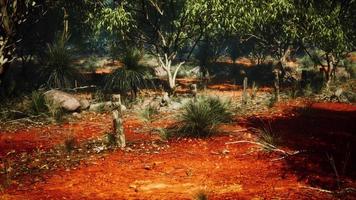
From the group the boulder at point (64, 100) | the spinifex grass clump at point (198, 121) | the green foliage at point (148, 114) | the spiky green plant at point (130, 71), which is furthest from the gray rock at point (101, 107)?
the spinifex grass clump at point (198, 121)

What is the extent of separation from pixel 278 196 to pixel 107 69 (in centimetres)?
3455

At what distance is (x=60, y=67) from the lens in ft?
57.6

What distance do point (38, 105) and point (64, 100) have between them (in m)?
1.13

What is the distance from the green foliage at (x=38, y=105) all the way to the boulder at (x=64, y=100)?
0.39 m

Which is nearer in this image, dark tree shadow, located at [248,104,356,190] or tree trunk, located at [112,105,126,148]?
dark tree shadow, located at [248,104,356,190]

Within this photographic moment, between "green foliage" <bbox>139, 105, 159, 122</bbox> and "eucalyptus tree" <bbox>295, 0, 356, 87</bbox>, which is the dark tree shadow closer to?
"green foliage" <bbox>139, 105, 159, 122</bbox>

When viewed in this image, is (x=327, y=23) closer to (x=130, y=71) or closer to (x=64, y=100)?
(x=130, y=71)

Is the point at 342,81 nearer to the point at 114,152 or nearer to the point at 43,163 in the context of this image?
the point at 114,152

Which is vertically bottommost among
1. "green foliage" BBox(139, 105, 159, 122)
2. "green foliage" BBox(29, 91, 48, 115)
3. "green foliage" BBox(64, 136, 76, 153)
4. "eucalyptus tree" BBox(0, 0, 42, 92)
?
"green foliage" BBox(64, 136, 76, 153)

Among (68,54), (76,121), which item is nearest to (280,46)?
(68,54)

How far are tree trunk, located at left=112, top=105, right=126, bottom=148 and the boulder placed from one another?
→ 581cm

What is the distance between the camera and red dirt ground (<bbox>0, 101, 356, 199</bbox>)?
272 inches

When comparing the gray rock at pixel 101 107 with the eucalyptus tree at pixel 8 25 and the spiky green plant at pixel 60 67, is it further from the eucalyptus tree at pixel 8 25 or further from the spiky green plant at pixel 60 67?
the eucalyptus tree at pixel 8 25

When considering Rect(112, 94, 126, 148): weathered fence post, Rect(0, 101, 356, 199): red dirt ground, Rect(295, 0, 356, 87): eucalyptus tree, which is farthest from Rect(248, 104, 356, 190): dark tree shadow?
Rect(295, 0, 356, 87): eucalyptus tree
